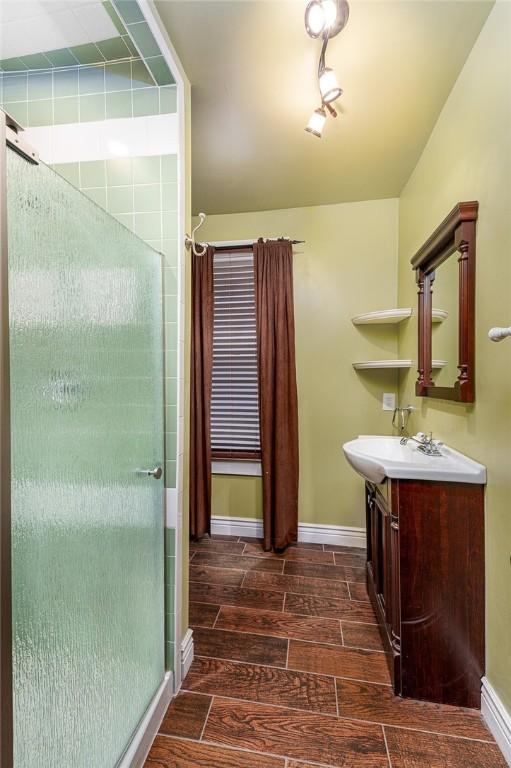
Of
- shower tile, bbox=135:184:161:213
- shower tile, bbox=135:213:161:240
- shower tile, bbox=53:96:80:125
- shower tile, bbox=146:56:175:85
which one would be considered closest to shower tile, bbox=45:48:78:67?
shower tile, bbox=53:96:80:125

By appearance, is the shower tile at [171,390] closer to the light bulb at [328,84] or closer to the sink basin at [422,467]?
the sink basin at [422,467]

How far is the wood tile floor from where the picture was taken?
1.19 metres

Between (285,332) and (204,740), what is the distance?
218 cm

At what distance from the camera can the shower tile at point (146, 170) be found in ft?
4.68

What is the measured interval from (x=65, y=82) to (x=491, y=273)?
195 cm

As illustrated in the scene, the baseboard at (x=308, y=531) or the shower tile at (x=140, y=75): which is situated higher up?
the shower tile at (x=140, y=75)

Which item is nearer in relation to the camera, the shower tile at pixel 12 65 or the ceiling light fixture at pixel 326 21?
the ceiling light fixture at pixel 326 21

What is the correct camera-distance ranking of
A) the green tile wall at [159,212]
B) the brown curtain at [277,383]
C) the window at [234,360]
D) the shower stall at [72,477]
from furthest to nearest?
the window at [234,360] < the brown curtain at [277,383] < the green tile wall at [159,212] < the shower stall at [72,477]

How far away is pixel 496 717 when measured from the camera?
1.23 metres

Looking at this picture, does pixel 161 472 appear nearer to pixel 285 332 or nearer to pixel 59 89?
pixel 285 332

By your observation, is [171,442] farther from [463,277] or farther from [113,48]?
[113,48]

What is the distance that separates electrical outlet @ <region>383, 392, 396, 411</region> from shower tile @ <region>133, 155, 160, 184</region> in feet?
6.77

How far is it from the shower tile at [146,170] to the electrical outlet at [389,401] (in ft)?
6.77

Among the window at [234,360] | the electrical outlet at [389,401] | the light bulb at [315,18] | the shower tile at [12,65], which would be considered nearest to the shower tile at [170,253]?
the light bulb at [315,18]
